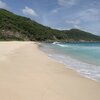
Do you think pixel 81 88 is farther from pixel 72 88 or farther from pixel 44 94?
pixel 44 94

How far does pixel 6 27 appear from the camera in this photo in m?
97.5

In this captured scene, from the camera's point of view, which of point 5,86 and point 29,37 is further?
point 29,37

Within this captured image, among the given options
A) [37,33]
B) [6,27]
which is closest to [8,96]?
[6,27]

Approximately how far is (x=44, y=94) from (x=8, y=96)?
Result: 2.97 ft

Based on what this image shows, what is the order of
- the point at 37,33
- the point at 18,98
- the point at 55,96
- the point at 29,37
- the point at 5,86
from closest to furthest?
the point at 18,98
the point at 55,96
the point at 5,86
the point at 29,37
the point at 37,33

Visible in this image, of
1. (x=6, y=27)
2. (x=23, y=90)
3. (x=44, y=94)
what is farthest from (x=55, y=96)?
(x=6, y=27)

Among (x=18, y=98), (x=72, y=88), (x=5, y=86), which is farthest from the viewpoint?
(x=72, y=88)

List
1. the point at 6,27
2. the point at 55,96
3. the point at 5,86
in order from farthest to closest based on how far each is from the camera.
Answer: the point at 6,27 → the point at 5,86 → the point at 55,96

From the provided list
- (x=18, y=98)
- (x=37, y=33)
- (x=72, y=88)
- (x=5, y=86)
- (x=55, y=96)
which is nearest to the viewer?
(x=18, y=98)

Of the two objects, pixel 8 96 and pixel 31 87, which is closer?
pixel 8 96

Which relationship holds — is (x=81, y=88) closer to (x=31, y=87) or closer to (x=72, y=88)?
(x=72, y=88)

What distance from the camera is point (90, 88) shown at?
21.6ft

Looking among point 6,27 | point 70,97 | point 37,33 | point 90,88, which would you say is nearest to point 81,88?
point 90,88

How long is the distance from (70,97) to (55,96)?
373 millimetres
